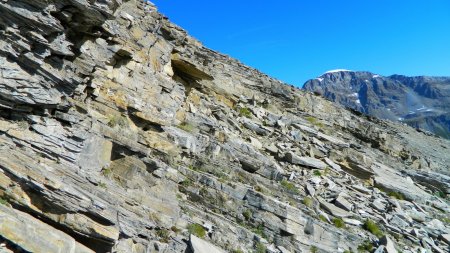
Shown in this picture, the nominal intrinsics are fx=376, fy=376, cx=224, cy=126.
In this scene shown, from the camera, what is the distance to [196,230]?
16.6m

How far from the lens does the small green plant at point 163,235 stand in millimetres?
15005

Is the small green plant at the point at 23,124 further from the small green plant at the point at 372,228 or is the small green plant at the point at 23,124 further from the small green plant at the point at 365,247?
the small green plant at the point at 372,228

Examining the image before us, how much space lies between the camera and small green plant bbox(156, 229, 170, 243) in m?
15.0

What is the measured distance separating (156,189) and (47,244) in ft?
23.3

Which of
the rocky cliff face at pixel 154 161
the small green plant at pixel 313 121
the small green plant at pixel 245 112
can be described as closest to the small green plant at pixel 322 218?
the rocky cliff face at pixel 154 161

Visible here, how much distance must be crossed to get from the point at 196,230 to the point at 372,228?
1176cm

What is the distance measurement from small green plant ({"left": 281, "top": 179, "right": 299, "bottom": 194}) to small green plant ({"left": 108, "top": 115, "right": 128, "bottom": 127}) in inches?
395

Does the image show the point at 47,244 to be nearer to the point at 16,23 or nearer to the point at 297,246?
the point at 16,23

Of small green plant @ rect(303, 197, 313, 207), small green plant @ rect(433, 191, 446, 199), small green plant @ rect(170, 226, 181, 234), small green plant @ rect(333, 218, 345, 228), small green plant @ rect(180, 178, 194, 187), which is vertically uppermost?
small green plant @ rect(433, 191, 446, 199)

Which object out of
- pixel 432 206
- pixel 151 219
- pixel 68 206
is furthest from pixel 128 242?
pixel 432 206

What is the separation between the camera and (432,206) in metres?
31.5

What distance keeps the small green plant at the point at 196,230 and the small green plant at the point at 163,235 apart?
1.36 metres

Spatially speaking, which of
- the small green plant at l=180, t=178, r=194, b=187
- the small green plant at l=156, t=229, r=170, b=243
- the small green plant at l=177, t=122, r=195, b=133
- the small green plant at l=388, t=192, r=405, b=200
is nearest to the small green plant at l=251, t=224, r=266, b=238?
the small green plant at l=180, t=178, r=194, b=187

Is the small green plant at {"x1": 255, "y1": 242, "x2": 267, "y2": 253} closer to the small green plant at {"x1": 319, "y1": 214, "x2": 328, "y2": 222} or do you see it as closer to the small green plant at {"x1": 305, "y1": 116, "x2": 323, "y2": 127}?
the small green plant at {"x1": 319, "y1": 214, "x2": 328, "y2": 222}
